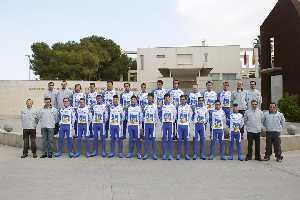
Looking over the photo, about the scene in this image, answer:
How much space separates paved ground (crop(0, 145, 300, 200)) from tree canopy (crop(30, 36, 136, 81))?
46.8 meters

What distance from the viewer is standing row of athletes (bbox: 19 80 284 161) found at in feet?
46.2

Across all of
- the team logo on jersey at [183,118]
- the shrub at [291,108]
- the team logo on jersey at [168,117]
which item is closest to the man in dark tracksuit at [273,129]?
the team logo on jersey at [183,118]

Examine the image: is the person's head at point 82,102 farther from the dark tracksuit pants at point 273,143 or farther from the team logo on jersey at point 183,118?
the dark tracksuit pants at point 273,143

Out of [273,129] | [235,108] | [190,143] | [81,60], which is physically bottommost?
[190,143]

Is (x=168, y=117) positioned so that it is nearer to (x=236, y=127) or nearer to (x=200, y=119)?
(x=200, y=119)

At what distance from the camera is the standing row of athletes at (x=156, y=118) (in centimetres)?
1408

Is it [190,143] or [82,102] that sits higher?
[82,102]

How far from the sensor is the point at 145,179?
35.1 feet

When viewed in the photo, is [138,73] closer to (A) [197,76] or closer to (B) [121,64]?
(B) [121,64]

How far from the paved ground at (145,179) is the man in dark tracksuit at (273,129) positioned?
0.49 meters

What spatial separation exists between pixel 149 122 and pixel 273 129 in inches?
144

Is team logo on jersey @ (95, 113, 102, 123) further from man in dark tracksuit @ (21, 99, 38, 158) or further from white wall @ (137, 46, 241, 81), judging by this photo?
white wall @ (137, 46, 241, 81)

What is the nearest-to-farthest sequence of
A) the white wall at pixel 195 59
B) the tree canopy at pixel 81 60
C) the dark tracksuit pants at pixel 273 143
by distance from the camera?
1. the dark tracksuit pants at pixel 273 143
2. the tree canopy at pixel 81 60
3. the white wall at pixel 195 59

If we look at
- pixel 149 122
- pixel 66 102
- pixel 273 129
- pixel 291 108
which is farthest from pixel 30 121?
pixel 291 108
